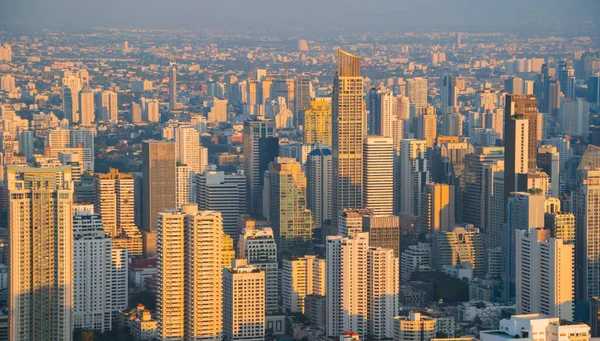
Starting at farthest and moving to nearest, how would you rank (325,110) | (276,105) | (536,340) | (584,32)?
(276,105) < (325,110) < (584,32) < (536,340)

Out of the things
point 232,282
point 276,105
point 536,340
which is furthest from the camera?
point 276,105

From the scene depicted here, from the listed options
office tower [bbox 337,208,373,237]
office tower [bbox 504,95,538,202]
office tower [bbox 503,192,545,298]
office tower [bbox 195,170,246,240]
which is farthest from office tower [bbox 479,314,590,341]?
office tower [bbox 195,170,246,240]

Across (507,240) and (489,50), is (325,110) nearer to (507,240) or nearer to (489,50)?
(489,50)

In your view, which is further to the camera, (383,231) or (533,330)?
(383,231)

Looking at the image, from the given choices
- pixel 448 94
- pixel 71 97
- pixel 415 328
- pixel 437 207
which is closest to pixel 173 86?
pixel 71 97

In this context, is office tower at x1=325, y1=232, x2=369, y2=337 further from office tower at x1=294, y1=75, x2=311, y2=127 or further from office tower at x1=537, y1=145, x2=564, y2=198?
office tower at x1=294, y1=75, x2=311, y2=127

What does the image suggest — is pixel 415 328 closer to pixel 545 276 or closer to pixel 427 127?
pixel 545 276

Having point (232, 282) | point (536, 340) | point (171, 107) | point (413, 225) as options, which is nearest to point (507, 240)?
point (413, 225)
